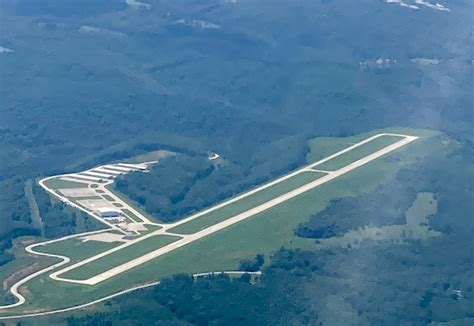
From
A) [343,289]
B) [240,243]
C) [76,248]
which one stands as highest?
[343,289]

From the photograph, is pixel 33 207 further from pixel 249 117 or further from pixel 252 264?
pixel 249 117

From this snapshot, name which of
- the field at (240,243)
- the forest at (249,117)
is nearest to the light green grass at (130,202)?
the forest at (249,117)

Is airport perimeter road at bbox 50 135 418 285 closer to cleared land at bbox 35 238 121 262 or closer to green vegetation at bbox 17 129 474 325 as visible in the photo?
green vegetation at bbox 17 129 474 325

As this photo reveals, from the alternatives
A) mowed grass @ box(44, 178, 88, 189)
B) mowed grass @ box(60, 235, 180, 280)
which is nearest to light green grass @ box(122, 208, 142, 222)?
mowed grass @ box(60, 235, 180, 280)

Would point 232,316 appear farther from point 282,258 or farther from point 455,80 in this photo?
point 455,80

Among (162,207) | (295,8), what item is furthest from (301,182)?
(295,8)

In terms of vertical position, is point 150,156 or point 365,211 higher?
point 365,211

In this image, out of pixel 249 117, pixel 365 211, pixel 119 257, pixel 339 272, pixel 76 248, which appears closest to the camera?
pixel 339 272

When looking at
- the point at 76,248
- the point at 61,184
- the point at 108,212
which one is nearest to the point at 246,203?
the point at 108,212
